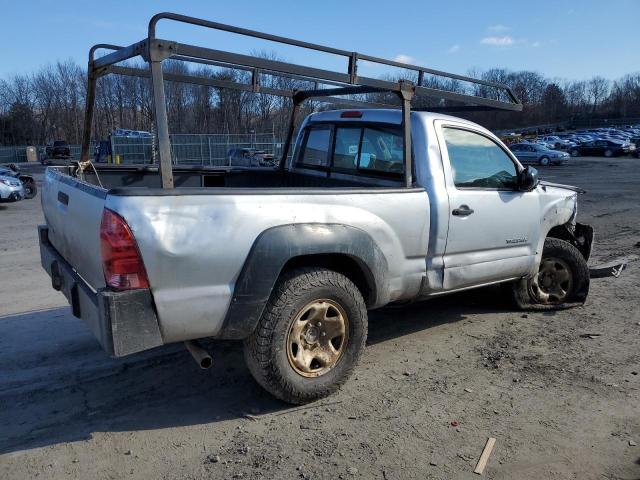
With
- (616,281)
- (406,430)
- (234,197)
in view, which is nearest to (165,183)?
(234,197)

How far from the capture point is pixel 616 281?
23.1ft

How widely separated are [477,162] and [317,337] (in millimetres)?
2254

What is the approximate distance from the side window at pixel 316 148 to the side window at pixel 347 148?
5.7 inches

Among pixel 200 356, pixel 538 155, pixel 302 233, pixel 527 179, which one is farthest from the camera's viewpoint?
pixel 538 155

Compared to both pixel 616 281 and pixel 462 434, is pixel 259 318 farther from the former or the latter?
pixel 616 281

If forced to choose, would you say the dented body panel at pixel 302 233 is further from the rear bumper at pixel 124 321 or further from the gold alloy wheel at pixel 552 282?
the gold alloy wheel at pixel 552 282

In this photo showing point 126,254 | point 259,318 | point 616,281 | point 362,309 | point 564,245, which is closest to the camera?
point 126,254

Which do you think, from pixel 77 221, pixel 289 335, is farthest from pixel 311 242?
pixel 77 221

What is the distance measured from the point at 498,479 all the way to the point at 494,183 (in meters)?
2.78

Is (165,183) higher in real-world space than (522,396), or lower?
higher

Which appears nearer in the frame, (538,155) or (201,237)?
(201,237)

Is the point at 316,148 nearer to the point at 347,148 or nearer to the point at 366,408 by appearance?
the point at 347,148

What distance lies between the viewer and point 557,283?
5.93 metres

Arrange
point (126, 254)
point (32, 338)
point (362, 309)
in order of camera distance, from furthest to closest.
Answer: point (32, 338) < point (362, 309) < point (126, 254)
